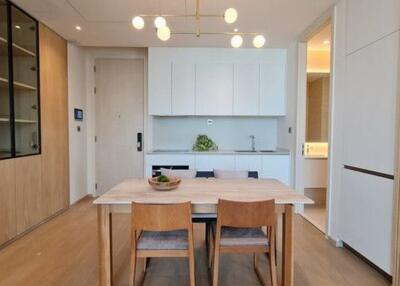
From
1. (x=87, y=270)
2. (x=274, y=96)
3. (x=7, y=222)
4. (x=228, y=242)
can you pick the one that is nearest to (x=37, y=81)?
(x=7, y=222)

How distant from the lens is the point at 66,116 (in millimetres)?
4590

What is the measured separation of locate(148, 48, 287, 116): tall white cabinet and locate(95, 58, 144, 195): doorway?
0.66 m

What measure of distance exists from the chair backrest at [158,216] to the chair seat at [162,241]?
207 mm

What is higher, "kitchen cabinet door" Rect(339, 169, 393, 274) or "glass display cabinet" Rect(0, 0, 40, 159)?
"glass display cabinet" Rect(0, 0, 40, 159)

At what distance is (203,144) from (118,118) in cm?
163

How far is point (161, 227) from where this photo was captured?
1948 millimetres

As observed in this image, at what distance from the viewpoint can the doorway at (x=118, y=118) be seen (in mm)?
5391

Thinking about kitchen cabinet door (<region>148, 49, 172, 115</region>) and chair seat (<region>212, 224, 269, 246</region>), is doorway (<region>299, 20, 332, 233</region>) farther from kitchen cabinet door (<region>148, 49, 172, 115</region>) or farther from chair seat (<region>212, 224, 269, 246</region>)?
chair seat (<region>212, 224, 269, 246</region>)

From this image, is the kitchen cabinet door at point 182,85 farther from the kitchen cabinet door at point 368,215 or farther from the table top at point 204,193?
the kitchen cabinet door at point 368,215

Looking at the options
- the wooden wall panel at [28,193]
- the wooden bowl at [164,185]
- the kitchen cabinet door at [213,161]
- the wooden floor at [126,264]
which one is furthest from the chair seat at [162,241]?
the kitchen cabinet door at [213,161]

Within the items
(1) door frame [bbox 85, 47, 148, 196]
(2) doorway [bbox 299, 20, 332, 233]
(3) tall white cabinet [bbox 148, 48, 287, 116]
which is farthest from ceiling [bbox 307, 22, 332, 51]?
(1) door frame [bbox 85, 47, 148, 196]

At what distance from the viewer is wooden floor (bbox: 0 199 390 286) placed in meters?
2.49

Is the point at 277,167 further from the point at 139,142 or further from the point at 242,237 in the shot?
the point at 242,237

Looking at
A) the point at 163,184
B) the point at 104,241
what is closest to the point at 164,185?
the point at 163,184
